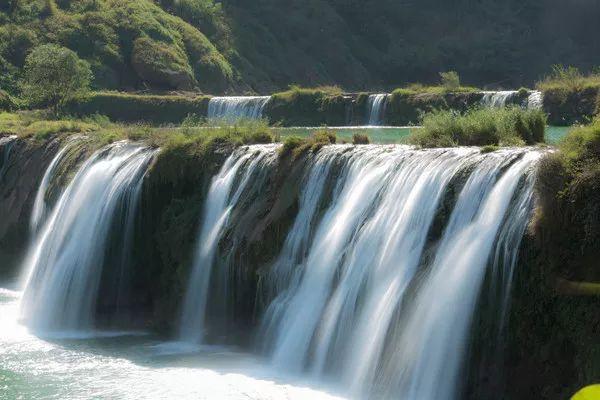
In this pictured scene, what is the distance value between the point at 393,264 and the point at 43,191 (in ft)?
46.8

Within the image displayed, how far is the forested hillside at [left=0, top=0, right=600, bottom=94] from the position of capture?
6094 centimetres

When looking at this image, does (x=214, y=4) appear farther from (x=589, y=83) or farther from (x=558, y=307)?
(x=558, y=307)

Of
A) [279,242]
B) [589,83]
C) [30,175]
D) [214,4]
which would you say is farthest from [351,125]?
[214,4]

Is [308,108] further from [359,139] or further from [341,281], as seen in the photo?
[341,281]

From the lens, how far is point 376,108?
4344cm

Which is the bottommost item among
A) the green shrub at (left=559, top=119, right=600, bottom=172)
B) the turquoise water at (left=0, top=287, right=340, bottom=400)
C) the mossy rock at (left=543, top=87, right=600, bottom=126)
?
the turquoise water at (left=0, top=287, right=340, bottom=400)

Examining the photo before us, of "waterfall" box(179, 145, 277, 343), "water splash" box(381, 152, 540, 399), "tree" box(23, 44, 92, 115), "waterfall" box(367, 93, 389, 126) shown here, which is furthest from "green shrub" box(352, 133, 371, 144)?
"tree" box(23, 44, 92, 115)

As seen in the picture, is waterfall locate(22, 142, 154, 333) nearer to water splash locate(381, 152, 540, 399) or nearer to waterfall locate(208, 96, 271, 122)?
water splash locate(381, 152, 540, 399)

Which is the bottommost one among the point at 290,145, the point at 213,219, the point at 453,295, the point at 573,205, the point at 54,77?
the point at 453,295

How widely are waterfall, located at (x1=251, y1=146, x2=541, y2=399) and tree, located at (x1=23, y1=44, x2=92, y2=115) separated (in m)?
26.3

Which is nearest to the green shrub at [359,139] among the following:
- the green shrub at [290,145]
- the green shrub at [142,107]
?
the green shrub at [290,145]

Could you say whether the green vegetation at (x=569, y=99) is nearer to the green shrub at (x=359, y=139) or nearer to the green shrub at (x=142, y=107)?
the green shrub at (x=142, y=107)

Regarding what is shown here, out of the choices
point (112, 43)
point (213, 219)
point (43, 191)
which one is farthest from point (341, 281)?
point (112, 43)

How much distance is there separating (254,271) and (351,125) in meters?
27.7
